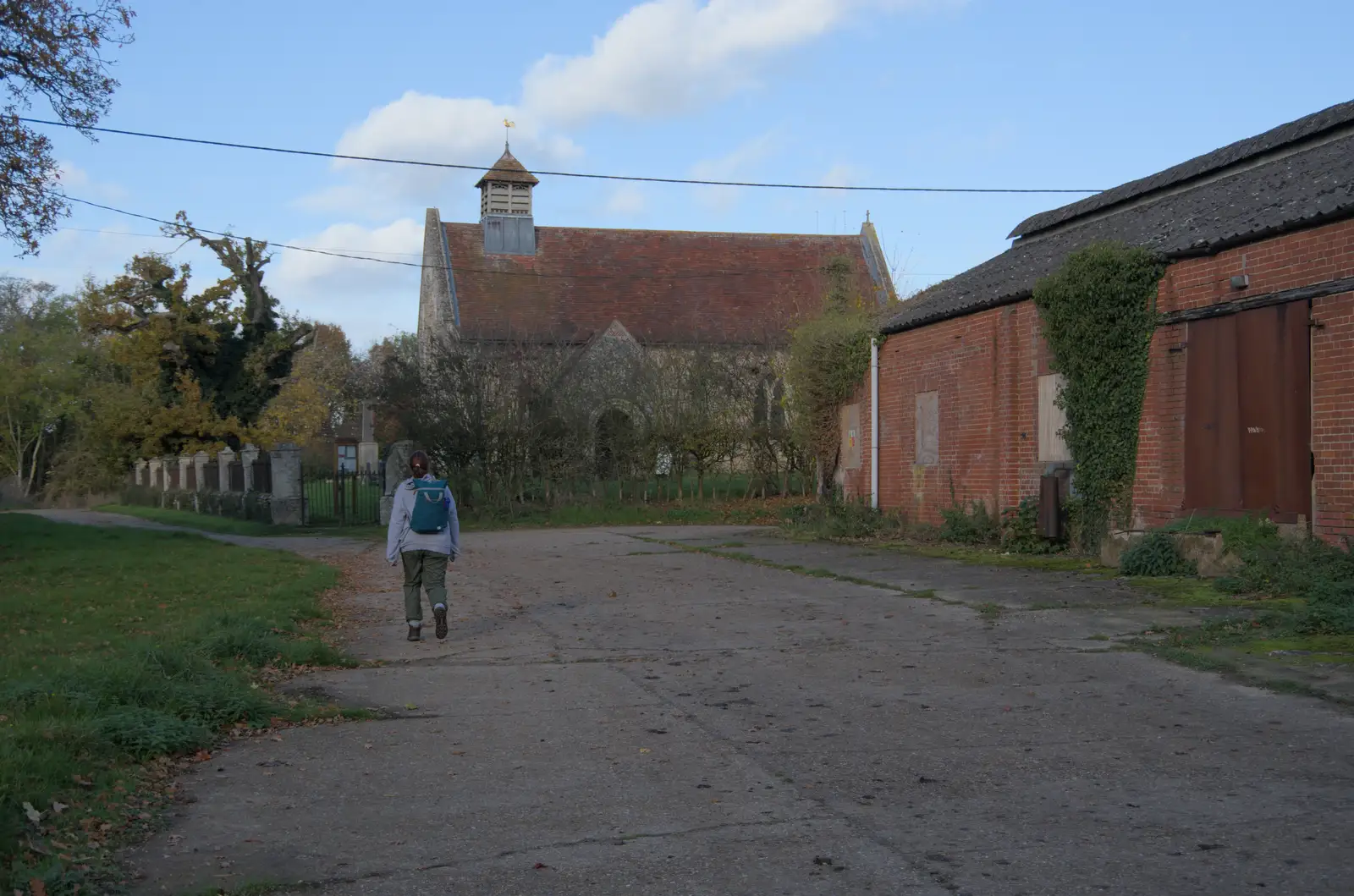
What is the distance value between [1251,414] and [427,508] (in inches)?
344

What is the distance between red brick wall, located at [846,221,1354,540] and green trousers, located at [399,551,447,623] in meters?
8.59

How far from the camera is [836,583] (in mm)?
13352

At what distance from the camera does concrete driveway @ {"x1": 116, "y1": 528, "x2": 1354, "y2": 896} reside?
4.18m

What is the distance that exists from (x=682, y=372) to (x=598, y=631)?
19.8 m

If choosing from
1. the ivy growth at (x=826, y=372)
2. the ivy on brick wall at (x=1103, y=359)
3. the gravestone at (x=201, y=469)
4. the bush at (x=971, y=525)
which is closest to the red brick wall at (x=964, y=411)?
the bush at (x=971, y=525)

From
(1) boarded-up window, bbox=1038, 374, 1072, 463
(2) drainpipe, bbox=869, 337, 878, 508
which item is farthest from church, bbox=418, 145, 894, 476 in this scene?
(1) boarded-up window, bbox=1038, 374, 1072, 463

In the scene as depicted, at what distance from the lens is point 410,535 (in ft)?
33.9

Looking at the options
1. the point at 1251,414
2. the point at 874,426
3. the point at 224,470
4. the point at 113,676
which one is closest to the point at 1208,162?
the point at 1251,414

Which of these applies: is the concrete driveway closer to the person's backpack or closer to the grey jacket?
the grey jacket

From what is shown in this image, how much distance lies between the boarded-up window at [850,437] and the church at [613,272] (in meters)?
19.1

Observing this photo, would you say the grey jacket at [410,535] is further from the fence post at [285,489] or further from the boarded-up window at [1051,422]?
the fence post at [285,489]

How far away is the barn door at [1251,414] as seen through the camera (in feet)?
38.6

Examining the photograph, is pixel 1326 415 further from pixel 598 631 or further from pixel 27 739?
pixel 27 739

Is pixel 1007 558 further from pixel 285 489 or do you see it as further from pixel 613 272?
pixel 613 272
